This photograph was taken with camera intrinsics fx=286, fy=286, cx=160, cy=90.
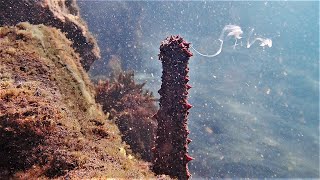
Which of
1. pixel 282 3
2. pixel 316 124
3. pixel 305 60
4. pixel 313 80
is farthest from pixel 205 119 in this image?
pixel 282 3

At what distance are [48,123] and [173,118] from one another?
4.27 ft

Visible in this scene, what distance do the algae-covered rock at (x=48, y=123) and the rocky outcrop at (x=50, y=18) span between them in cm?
143

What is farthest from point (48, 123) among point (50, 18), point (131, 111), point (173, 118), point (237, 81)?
point (237, 81)

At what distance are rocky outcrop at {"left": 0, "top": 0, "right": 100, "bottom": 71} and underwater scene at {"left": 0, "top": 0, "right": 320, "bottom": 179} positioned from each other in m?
0.02

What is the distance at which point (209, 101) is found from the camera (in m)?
16.5

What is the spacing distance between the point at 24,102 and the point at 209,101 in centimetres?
1434

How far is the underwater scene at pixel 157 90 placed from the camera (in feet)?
8.79

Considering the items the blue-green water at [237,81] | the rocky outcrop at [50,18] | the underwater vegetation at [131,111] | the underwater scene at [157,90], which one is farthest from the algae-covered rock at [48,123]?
the blue-green water at [237,81]

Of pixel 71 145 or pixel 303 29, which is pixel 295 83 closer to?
pixel 303 29

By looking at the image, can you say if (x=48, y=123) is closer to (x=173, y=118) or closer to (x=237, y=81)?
(x=173, y=118)

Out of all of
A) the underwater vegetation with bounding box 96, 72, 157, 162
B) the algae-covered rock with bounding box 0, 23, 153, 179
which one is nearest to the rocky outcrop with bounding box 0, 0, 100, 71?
the underwater vegetation with bounding box 96, 72, 157, 162

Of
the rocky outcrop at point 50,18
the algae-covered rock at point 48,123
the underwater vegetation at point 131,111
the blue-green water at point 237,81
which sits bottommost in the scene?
the algae-covered rock at point 48,123

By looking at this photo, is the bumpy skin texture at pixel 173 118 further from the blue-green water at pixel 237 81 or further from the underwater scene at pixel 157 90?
the blue-green water at pixel 237 81

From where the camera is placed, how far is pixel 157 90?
15.1 m
